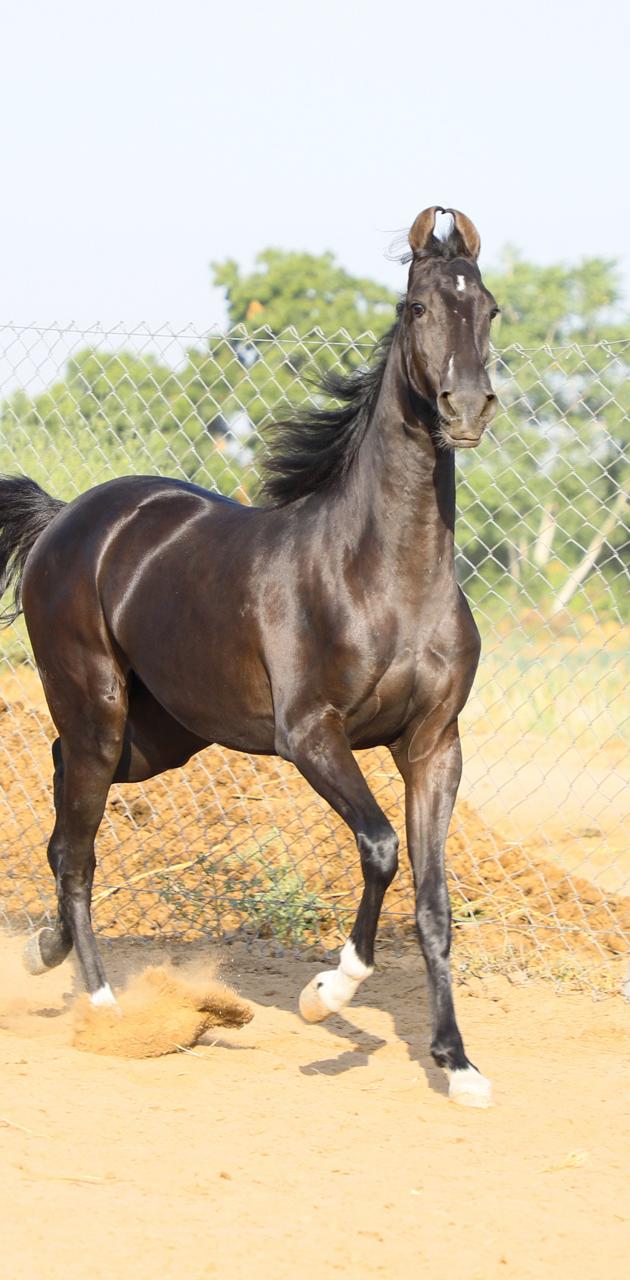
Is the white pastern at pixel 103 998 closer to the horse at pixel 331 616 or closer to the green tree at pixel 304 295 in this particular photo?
the horse at pixel 331 616

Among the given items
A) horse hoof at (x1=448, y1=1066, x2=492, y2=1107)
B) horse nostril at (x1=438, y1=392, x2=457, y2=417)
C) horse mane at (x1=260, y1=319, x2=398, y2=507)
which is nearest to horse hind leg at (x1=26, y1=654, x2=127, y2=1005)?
horse mane at (x1=260, y1=319, x2=398, y2=507)

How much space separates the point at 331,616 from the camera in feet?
14.4

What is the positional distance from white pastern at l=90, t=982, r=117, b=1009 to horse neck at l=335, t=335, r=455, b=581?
1790mm

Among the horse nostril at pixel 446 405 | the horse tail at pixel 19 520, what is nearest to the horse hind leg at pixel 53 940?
the horse tail at pixel 19 520

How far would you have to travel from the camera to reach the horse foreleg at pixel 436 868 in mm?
4203

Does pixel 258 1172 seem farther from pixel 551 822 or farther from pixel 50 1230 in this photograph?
pixel 551 822

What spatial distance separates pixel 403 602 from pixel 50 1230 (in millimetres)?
1986

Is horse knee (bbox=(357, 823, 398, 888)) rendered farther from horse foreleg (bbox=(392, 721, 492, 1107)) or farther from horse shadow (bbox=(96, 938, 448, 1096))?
horse shadow (bbox=(96, 938, 448, 1096))

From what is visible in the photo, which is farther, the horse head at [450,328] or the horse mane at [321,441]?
the horse mane at [321,441]

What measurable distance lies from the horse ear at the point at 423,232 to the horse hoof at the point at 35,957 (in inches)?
111

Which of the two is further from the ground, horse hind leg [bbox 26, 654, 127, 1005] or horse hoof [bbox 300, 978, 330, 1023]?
horse hind leg [bbox 26, 654, 127, 1005]

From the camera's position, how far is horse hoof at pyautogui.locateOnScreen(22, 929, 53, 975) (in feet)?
18.1

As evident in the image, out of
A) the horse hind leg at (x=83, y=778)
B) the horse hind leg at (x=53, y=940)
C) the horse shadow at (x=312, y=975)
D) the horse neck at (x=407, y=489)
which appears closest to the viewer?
the horse neck at (x=407, y=489)

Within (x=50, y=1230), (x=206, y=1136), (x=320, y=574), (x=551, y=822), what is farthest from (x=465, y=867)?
(x=50, y=1230)
